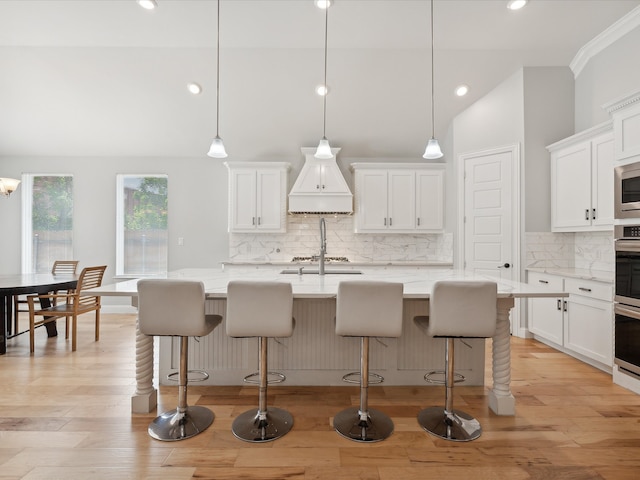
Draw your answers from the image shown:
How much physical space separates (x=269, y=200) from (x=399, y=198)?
78.1 inches

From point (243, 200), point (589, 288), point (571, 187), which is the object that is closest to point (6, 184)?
point (243, 200)

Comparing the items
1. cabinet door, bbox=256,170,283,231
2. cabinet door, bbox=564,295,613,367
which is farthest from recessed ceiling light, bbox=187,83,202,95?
cabinet door, bbox=564,295,613,367

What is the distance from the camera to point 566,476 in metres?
1.72

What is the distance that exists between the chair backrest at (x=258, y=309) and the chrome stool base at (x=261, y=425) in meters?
0.62

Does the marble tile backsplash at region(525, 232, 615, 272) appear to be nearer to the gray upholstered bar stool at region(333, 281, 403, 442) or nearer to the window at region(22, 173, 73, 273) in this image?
the gray upholstered bar stool at region(333, 281, 403, 442)

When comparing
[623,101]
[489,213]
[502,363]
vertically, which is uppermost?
[623,101]

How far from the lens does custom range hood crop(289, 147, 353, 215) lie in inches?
193

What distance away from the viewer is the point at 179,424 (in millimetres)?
2102

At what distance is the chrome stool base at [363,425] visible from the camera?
2.02 m

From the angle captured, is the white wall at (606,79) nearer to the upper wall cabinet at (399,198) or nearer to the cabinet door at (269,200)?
the upper wall cabinet at (399,198)

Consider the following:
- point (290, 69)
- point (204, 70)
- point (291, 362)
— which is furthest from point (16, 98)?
point (291, 362)

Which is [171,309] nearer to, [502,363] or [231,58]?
[502,363]

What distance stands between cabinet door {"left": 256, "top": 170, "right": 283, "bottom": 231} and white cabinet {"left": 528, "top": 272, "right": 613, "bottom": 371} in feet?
11.3

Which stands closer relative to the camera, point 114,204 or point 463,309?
point 463,309
